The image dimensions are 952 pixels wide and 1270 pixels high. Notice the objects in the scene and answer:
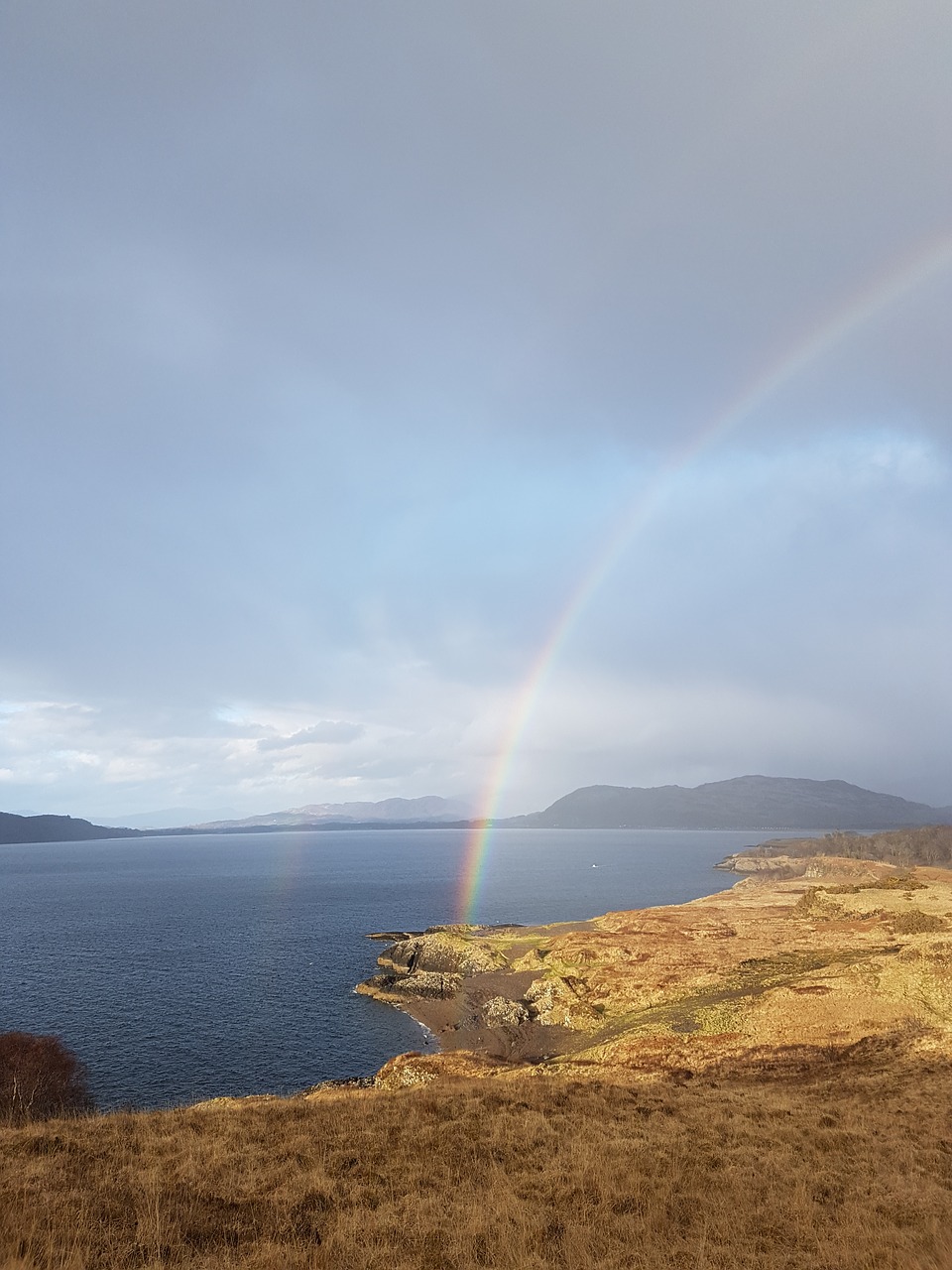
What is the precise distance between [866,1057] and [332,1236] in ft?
106

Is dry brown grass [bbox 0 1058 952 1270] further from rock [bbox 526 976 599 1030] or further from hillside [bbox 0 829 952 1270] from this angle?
rock [bbox 526 976 599 1030]

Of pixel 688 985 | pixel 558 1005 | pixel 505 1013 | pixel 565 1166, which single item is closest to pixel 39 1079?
pixel 505 1013

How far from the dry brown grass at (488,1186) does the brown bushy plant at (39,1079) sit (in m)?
26.4

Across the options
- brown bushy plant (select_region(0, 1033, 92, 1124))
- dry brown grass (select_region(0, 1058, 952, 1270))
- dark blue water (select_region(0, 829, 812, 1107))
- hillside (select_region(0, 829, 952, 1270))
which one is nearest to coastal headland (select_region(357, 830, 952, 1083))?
hillside (select_region(0, 829, 952, 1270))

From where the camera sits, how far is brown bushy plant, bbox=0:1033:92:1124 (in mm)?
40969

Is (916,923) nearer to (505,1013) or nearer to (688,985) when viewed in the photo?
(688,985)

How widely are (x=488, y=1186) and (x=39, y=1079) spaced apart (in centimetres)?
4517

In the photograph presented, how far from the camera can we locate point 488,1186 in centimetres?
1675

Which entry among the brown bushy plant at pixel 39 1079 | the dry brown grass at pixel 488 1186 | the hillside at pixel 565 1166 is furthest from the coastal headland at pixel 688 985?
the brown bushy plant at pixel 39 1079

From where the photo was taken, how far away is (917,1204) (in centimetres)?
1501

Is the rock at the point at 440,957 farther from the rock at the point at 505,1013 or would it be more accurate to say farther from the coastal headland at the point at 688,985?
the rock at the point at 505,1013

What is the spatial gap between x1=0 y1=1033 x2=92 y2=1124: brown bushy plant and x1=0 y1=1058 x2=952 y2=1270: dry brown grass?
86.6 feet

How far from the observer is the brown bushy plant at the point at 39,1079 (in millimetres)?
40969

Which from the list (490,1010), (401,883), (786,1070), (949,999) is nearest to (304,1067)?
(490,1010)
